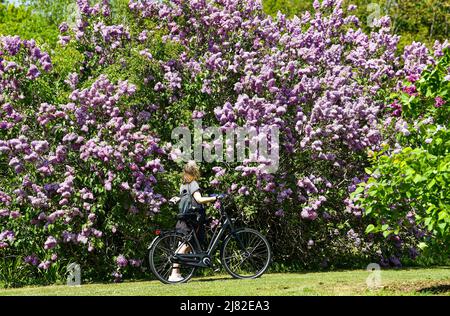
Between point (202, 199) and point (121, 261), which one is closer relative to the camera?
point (202, 199)

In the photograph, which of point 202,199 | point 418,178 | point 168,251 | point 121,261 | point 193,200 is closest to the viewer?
point 418,178

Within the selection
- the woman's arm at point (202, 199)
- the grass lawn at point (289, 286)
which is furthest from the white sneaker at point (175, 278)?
the woman's arm at point (202, 199)

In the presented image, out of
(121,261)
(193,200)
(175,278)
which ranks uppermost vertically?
(193,200)

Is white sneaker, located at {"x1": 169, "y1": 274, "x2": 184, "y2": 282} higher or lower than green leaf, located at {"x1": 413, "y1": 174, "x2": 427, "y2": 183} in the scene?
lower

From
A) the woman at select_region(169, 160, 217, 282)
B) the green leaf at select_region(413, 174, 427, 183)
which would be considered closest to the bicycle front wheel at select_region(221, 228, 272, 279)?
the woman at select_region(169, 160, 217, 282)

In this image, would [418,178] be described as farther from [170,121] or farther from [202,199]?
[170,121]

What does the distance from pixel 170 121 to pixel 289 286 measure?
4375 mm

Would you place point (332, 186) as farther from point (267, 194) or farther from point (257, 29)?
point (257, 29)

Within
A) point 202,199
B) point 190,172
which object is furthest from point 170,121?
point 202,199

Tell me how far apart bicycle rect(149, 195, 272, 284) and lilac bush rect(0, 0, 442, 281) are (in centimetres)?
128

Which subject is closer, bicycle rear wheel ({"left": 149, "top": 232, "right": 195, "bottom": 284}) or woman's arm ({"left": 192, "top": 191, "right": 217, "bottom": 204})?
woman's arm ({"left": 192, "top": 191, "right": 217, "bottom": 204})

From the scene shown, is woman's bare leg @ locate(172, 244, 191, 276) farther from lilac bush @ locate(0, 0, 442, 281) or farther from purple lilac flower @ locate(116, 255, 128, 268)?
purple lilac flower @ locate(116, 255, 128, 268)

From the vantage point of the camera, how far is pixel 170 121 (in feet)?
41.4

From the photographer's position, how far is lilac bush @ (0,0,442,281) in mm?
11531
